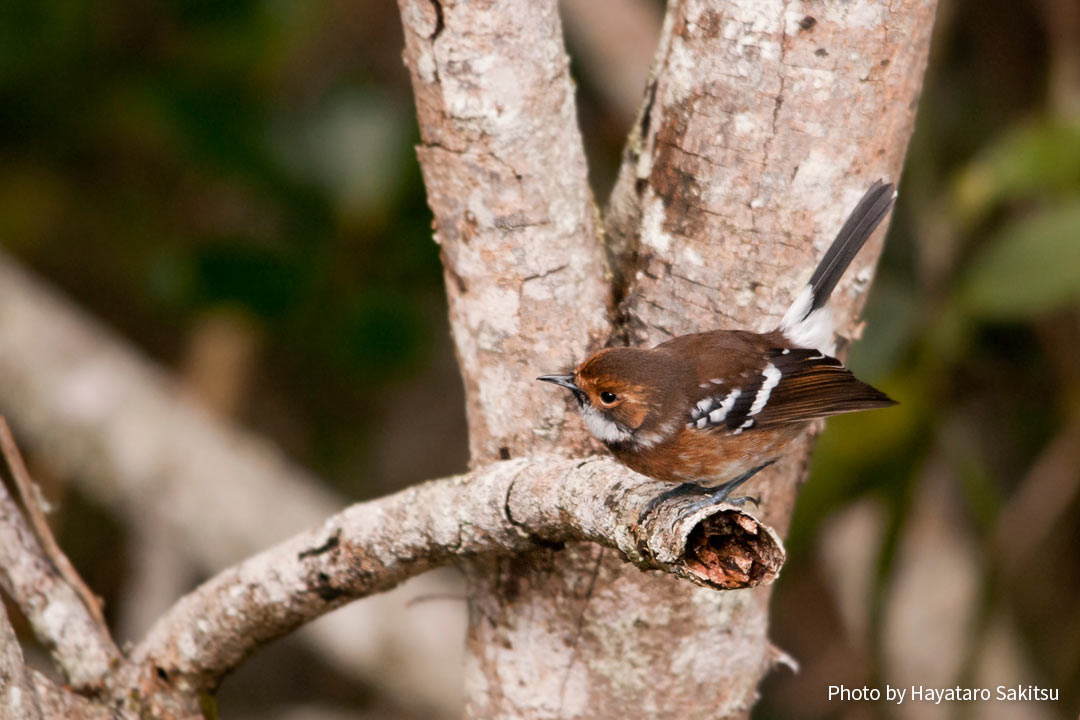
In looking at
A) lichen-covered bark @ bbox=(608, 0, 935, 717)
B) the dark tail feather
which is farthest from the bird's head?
the dark tail feather

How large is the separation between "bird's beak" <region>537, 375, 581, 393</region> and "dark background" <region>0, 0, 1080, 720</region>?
4.71 feet

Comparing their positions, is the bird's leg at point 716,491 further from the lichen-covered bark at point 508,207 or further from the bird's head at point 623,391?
the lichen-covered bark at point 508,207

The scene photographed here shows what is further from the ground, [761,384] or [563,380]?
[761,384]

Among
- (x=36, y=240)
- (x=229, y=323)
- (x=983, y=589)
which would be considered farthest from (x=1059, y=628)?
(x=36, y=240)

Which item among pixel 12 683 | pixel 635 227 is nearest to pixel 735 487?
pixel 635 227

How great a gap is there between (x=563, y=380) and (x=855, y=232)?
2.11ft

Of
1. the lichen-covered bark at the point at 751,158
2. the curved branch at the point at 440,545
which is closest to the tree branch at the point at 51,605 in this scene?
the curved branch at the point at 440,545

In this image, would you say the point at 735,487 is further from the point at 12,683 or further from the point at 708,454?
the point at 12,683

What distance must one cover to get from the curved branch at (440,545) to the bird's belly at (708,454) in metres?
0.38

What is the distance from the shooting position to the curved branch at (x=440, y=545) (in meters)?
1.66

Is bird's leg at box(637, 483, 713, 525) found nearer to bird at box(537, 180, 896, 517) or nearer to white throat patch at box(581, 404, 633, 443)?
bird at box(537, 180, 896, 517)

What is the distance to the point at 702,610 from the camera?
7.10ft

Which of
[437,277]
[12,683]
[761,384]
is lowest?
[12,683]

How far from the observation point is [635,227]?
2291 millimetres
